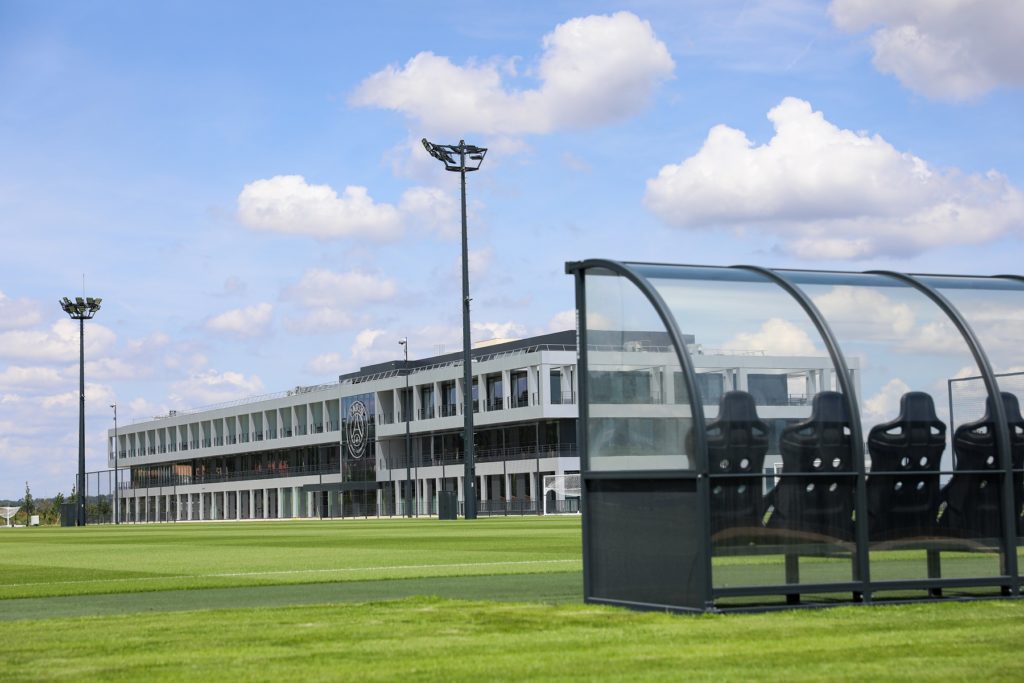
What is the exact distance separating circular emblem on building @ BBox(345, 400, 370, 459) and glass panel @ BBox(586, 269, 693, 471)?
10675 centimetres

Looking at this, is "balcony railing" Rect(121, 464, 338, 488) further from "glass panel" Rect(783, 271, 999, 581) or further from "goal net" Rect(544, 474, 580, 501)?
"glass panel" Rect(783, 271, 999, 581)

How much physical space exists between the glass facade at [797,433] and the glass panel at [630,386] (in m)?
0.02

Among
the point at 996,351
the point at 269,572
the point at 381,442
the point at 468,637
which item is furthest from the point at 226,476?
the point at 468,637

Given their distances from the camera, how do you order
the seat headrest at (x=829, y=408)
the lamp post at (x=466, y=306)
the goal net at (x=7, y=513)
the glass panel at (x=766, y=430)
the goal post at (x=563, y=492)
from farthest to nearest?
the goal net at (x=7, y=513) → the goal post at (x=563, y=492) → the lamp post at (x=466, y=306) → the seat headrest at (x=829, y=408) → the glass panel at (x=766, y=430)

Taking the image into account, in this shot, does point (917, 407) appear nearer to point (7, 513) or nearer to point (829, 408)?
point (829, 408)

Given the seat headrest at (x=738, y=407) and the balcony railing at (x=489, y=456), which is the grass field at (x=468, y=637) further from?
the balcony railing at (x=489, y=456)

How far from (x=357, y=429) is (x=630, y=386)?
10908cm

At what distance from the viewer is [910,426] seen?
13227mm

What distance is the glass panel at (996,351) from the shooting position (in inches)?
532

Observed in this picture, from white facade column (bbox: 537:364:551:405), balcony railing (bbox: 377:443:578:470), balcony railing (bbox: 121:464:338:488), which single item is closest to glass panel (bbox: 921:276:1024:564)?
balcony railing (bbox: 377:443:578:470)

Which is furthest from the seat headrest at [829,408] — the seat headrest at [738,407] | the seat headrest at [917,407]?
the seat headrest at [917,407]

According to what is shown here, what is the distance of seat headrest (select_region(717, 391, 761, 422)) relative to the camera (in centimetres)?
1217

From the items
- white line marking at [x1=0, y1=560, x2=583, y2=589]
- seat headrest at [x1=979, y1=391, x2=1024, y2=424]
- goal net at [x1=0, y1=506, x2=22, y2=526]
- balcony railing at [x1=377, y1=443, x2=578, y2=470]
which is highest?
balcony railing at [x1=377, y1=443, x2=578, y2=470]

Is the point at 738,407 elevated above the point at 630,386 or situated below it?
below
